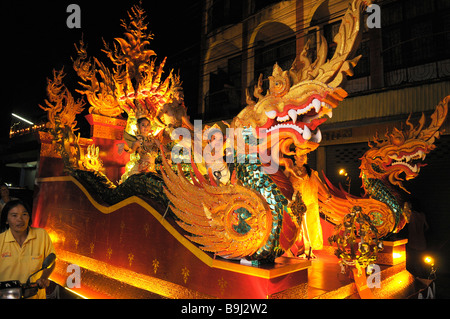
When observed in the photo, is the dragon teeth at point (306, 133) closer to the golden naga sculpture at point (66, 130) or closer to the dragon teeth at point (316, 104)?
the dragon teeth at point (316, 104)

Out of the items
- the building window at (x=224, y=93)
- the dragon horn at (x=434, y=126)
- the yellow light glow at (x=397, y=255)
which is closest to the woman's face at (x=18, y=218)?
the yellow light glow at (x=397, y=255)

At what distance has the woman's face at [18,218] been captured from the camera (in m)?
2.36

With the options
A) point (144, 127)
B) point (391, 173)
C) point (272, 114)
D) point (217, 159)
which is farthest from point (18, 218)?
point (391, 173)

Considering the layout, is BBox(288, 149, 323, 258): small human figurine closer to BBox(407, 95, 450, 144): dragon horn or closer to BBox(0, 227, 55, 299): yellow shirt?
BBox(407, 95, 450, 144): dragon horn

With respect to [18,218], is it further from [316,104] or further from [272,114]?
[316,104]

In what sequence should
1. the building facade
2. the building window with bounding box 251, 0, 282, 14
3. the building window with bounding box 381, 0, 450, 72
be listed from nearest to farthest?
the building facade → the building window with bounding box 381, 0, 450, 72 → the building window with bounding box 251, 0, 282, 14

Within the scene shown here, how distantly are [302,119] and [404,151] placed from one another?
8.46 feet

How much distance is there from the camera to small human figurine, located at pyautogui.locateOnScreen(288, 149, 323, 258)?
427 centimetres

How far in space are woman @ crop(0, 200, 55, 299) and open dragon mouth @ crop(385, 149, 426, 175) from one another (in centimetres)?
436

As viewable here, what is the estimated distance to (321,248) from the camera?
15.2ft

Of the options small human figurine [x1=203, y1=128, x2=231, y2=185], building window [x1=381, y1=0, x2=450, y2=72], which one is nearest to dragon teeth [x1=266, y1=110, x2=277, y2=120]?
small human figurine [x1=203, y1=128, x2=231, y2=185]

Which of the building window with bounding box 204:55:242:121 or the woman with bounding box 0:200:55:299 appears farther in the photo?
the building window with bounding box 204:55:242:121

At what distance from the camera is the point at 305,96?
2.21 meters

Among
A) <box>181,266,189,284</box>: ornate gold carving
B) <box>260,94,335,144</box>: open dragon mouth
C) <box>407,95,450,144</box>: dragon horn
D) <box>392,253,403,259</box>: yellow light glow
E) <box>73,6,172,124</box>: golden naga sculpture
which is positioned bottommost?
<box>392,253,403,259</box>: yellow light glow
